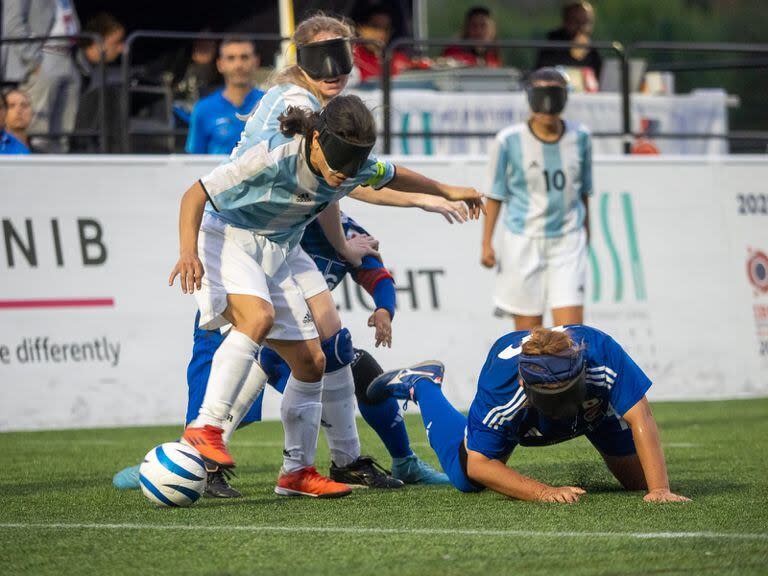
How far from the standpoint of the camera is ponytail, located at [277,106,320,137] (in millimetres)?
6203

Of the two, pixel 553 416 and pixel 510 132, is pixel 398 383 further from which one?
pixel 510 132

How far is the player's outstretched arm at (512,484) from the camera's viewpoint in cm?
634

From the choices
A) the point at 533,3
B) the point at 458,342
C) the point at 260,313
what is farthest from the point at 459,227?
the point at 533,3

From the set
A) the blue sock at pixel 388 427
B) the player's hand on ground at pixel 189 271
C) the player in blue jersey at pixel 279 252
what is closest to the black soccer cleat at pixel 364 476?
the blue sock at pixel 388 427

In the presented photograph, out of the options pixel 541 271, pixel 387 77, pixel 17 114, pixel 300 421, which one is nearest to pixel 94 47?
pixel 17 114

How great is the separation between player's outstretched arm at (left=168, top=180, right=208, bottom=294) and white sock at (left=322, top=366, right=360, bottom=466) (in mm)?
1314

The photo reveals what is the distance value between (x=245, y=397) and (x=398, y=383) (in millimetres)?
1068

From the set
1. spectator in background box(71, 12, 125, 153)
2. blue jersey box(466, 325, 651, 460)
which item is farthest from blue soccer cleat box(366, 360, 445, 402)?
spectator in background box(71, 12, 125, 153)

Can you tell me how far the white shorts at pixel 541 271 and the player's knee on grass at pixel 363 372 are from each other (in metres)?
2.75

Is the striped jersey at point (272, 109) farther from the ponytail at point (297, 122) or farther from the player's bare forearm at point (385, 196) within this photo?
the player's bare forearm at point (385, 196)

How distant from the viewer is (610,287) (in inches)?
481

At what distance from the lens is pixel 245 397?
6.55 m

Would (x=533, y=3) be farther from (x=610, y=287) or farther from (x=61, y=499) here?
(x=61, y=499)

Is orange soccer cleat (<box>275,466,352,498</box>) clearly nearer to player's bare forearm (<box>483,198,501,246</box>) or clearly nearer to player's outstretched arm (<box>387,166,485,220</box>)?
player's outstretched arm (<box>387,166,485,220</box>)
